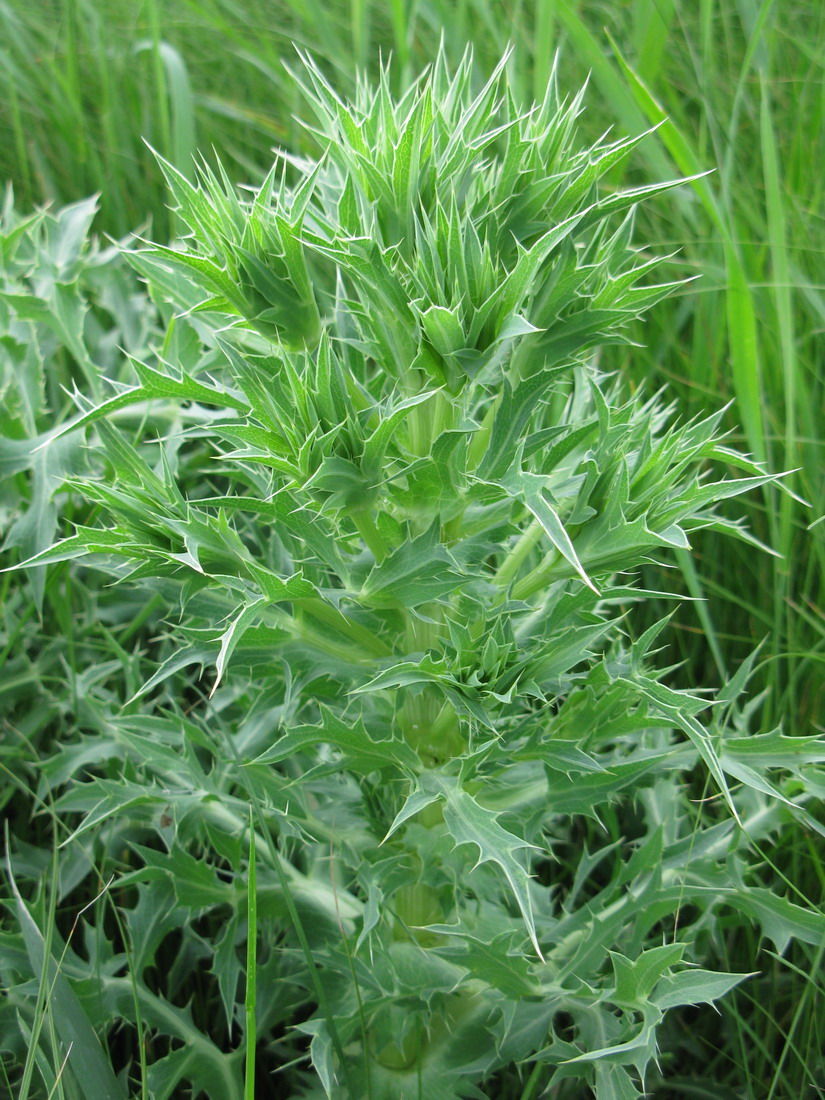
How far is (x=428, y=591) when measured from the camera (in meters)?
1.31

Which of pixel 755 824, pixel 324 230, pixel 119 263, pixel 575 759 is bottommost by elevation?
pixel 755 824

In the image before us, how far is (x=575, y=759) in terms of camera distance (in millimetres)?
1363

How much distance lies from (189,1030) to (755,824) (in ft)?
3.22

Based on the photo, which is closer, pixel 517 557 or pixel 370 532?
pixel 370 532

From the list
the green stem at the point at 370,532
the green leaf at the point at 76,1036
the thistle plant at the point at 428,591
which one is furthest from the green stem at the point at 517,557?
the green leaf at the point at 76,1036

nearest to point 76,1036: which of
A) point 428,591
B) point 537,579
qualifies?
point 428,591

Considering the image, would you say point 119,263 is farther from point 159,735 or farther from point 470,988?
point 470,988

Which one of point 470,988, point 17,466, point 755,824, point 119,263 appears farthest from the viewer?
point 119,263

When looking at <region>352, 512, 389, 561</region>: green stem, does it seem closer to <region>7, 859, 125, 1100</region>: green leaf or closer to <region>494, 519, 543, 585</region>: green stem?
<region>494, 519, 543, 585</region>: green stem

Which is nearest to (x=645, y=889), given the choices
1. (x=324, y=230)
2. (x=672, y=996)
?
(x=672, y=996)

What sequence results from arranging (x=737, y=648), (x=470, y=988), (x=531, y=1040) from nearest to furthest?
(x=531, y=1040), (x=470, y=988), (x=737, y=648)

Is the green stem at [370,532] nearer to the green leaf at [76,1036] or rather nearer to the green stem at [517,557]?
the green stem at [517,557]

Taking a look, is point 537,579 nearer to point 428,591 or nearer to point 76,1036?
point 428,591

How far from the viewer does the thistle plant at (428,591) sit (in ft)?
4.15
